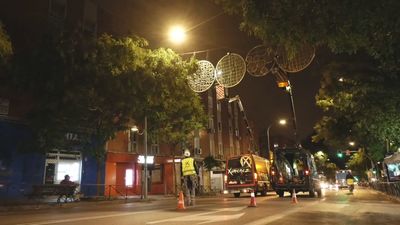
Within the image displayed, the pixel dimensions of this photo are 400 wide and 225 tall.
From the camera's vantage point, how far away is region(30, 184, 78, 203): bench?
71.7 ft

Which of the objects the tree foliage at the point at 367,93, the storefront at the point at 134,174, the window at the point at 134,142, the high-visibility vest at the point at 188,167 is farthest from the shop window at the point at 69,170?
the tree foliage at the point at 367,93

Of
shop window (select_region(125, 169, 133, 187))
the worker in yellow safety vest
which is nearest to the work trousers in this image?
the worker in yellow safety vest

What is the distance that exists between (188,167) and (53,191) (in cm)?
1099

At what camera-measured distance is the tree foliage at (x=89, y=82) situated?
2077 cm

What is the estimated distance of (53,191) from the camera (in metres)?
22.1

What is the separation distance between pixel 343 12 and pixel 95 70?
15.0 meters

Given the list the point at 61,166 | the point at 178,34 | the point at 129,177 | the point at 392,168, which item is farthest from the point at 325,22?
the point at 129,177

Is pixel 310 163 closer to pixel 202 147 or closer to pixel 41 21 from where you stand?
pixel 41 21

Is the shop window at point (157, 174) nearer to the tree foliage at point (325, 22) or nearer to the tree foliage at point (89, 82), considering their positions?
the tree foliage at point (89, 82)

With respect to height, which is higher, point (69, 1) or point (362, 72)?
point (69, 1)

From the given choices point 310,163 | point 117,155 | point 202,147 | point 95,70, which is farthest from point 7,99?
point 202,147

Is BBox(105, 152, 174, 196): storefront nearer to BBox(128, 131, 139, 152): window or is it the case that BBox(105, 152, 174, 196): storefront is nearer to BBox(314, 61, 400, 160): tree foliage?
BBox(128, 131, 139, 152): window

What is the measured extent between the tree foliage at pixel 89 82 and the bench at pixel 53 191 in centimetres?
216

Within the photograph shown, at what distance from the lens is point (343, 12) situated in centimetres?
830
